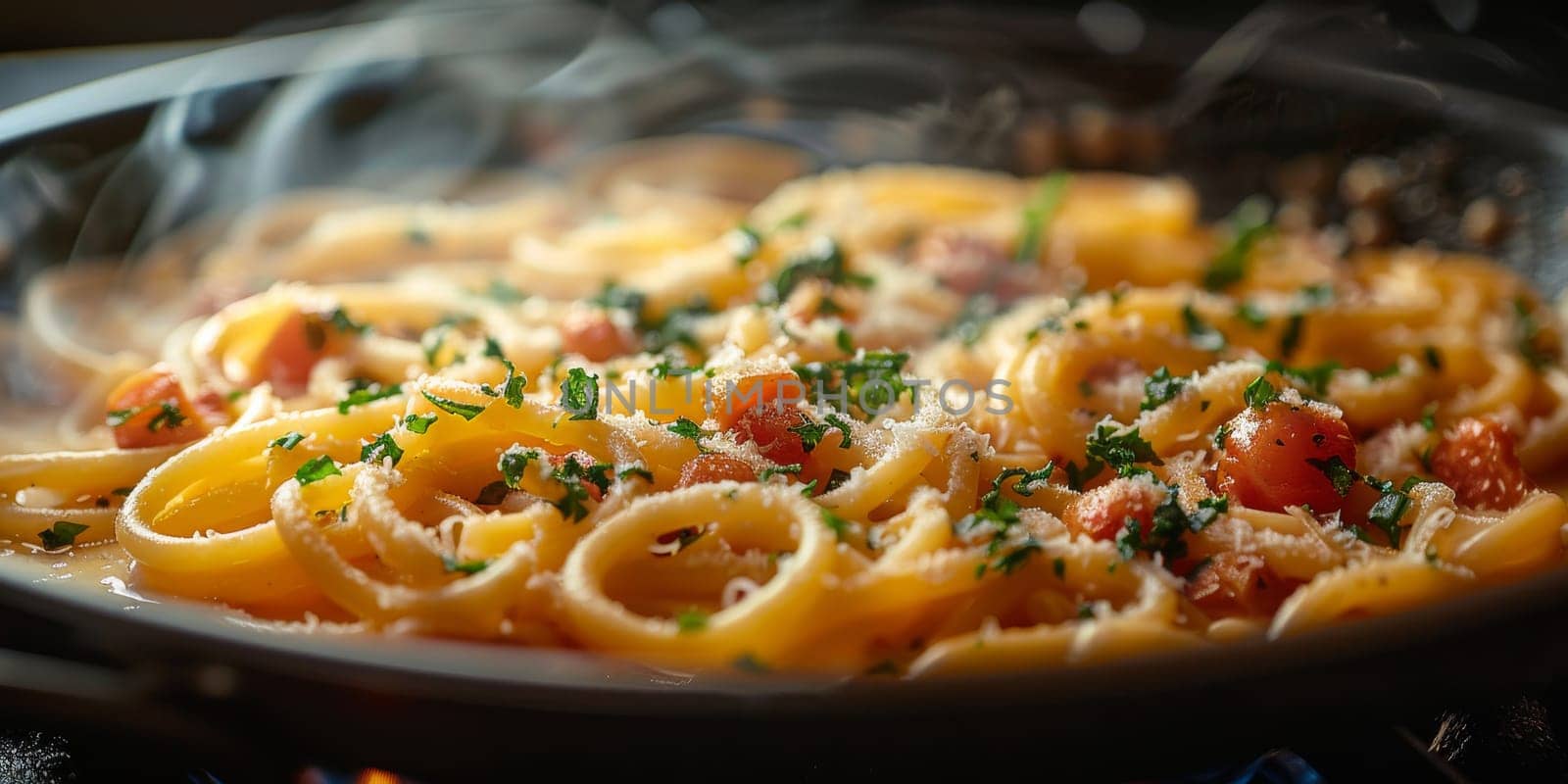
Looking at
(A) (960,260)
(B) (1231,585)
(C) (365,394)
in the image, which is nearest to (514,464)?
(C) (365,394)

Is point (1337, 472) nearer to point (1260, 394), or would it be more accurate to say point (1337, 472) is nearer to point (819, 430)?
point (1260, 394)

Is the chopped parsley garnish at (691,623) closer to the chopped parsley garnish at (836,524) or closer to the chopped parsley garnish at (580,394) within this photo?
the chopped parsley garnish at (836,524)

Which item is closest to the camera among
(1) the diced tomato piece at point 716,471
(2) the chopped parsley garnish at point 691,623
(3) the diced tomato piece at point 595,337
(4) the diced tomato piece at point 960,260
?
(2) the chopped parsley garnish at point 691,623

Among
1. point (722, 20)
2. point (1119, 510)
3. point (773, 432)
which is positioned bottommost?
point (1119, 510)

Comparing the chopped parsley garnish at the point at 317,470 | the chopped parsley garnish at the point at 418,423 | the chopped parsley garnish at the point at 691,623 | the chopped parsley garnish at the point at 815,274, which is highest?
the chopped parsley garnish at the point at 815,274

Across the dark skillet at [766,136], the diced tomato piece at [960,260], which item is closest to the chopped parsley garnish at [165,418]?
the dark skillet at [766,136]

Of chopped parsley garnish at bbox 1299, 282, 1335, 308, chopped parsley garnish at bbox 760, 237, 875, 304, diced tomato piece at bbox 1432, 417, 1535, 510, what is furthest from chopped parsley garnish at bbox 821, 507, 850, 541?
chopped parsley garnish at bbox 1299, 282, 1335, 308
